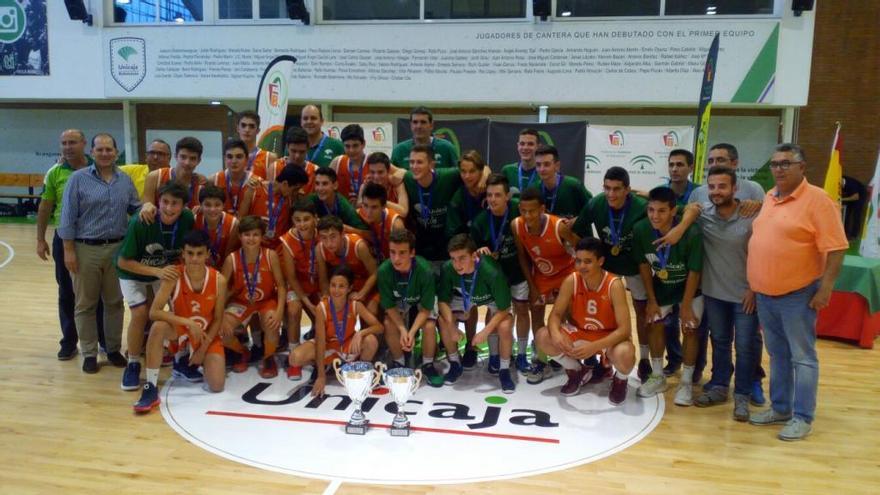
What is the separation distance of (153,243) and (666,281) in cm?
356

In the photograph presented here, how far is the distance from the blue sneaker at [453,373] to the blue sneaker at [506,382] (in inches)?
12.6

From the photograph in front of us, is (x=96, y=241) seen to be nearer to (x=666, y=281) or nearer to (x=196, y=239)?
(x=196, y=239)

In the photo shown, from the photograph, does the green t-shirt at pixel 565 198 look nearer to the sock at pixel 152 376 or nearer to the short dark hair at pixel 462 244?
the short dark hair at pixel 462 244

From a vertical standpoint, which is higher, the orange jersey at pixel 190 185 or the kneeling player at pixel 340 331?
the orange jersey at pixel 190 185

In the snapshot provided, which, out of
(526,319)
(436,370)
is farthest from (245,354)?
(526,319)

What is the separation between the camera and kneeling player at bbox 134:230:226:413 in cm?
428

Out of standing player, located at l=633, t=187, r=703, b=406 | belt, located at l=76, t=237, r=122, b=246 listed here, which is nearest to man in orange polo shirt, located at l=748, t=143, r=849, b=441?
standing player, located at l=633, t=187, r=703, b=406

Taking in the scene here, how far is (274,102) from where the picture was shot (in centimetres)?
746

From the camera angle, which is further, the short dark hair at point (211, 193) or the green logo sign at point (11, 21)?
the green logo sign at point (11, 21)

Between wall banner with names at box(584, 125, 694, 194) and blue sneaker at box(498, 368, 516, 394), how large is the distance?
578 cm

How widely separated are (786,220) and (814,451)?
133 centimetres

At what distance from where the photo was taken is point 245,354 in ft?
16.1

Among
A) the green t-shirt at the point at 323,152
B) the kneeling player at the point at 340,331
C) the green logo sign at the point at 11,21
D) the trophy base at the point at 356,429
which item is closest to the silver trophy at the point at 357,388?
the trophy base at the point at 356,429

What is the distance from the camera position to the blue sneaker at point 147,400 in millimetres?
4066
